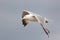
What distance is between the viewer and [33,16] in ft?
10.8

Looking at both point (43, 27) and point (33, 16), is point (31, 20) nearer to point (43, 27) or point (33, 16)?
point (33, 16)

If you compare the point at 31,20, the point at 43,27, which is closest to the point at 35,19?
the point at 31,20

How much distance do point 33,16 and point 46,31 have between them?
31.3 inches

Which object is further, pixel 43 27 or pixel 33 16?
pixel 33 16

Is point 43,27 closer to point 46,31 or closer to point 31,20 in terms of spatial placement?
point 46,31

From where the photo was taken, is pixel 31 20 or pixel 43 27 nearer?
pixel 43 27

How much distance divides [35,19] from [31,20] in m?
0.08

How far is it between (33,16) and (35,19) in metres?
0.09

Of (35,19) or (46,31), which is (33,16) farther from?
(46,31)

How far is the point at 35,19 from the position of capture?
3344 millimetres

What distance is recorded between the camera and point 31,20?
132 inches

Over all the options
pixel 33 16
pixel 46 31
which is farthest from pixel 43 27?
pixel 33 16

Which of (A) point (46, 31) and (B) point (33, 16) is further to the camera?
(B) point (33, 16)

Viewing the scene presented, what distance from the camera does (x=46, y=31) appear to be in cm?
254
